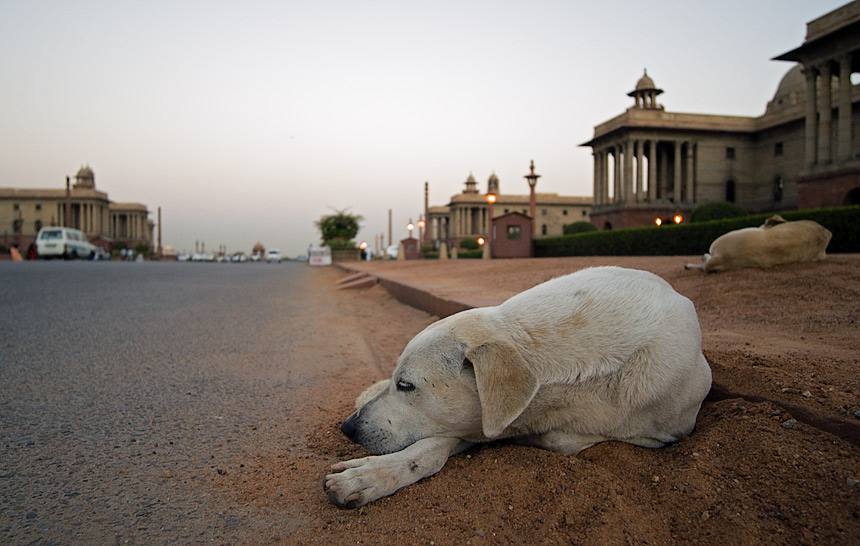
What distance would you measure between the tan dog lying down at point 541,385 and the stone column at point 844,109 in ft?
118

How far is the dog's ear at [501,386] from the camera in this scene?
1.97m

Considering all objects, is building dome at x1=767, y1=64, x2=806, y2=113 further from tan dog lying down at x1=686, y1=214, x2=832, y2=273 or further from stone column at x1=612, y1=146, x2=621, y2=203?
tan dog lying down at x1=686, y1=214, x2=832, y2=273

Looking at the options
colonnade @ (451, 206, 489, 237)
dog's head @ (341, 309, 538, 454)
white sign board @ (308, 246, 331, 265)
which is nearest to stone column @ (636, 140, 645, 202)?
white sign board @ (308, 246, 331, 265)

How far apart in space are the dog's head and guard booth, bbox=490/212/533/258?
27957 millimetres

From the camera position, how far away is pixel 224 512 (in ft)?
6.11

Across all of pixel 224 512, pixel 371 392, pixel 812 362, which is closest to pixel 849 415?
pixel 812 362

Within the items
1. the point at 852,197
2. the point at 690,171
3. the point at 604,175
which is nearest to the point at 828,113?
the point at 852,197

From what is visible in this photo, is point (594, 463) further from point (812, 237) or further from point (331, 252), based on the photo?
point (331, 252)

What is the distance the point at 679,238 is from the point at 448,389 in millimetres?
18919

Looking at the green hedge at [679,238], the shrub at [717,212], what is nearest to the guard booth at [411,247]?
the green hedge at [679,238]

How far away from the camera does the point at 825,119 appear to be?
3169cm

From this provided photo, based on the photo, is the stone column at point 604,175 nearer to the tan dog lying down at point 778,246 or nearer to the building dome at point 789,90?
the building dome at point 789,90

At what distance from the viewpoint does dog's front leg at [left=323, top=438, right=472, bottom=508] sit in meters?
1.88

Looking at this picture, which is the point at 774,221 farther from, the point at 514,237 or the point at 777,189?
the point at 777,189
